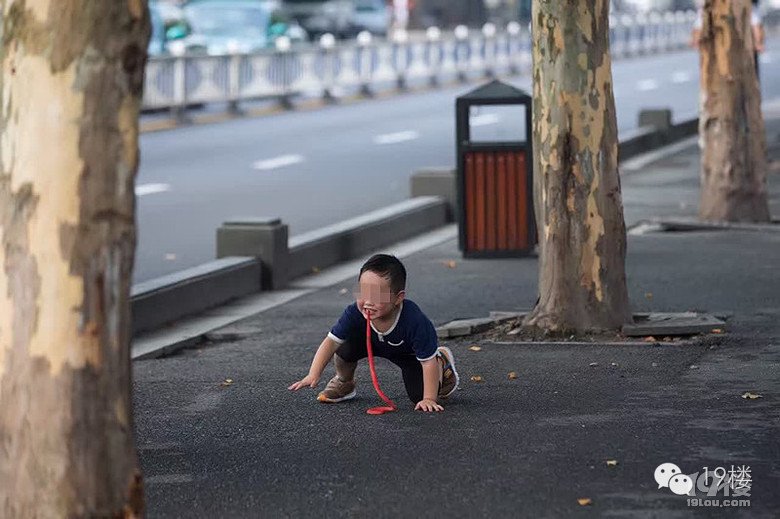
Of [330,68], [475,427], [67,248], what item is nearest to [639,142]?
[330,68]

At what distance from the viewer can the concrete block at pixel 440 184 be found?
17.2 m

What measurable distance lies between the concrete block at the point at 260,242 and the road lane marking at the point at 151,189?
7.49 m

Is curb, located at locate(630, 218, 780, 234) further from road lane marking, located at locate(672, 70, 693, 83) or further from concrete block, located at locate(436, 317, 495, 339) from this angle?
road lane marking, located at locate(672, 70, 693, 83)

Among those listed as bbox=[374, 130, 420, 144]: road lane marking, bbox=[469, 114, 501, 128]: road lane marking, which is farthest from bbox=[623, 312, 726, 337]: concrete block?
bbox=[374, 130, 420, 144]: road lane marking

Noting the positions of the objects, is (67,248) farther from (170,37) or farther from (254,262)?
(170,37)

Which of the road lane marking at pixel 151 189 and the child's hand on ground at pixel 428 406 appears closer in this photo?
the child's hand on ground at pixel 428 406

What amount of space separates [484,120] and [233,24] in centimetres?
2731

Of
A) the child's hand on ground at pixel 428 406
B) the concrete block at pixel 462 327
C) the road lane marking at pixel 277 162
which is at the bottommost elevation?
the road lane marking at pixel 277 162

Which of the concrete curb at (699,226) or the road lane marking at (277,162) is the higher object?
the concrete curb at (699,226)

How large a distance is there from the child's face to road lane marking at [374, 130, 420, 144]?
19.9 m

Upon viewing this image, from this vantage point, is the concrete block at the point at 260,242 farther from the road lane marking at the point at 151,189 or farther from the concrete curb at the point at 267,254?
the road lane marking at the point at 151,189

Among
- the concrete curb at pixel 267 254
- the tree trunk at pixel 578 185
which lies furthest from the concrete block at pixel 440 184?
the tree trunk at pixel 578 185

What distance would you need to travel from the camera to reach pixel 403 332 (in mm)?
7980

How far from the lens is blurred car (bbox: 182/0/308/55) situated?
131 ft
